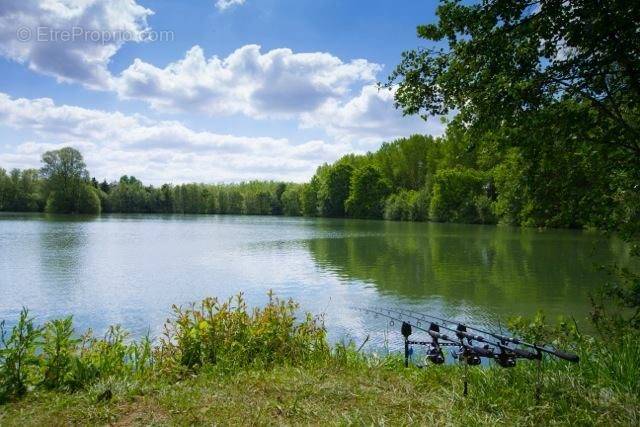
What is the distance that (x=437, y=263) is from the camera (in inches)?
1070

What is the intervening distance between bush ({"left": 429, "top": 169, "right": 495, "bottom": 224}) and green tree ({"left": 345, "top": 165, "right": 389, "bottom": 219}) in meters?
18.6

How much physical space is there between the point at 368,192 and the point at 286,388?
93.5m

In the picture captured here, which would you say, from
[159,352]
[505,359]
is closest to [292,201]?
[159,352]

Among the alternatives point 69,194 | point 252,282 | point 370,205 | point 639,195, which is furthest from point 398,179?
point 639,195

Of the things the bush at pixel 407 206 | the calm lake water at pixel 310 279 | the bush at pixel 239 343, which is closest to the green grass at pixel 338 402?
the bush at pixel 239 343

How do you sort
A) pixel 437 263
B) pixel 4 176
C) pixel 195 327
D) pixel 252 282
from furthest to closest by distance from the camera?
pixel 4 176, pixel 437 263, pixel 252 282, pixel 195 327

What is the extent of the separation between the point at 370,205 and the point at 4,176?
82.8 meters

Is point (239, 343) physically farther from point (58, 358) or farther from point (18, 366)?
point (18, 366)

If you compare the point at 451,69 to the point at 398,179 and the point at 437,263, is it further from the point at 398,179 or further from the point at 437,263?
the point at 398,179

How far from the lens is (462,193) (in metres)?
76.2

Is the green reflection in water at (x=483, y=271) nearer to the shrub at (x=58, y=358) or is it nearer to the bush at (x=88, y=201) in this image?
the shrub at (x=58, y=358)

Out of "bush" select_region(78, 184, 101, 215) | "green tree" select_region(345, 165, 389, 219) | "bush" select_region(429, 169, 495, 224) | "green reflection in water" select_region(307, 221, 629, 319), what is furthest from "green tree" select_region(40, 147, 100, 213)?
"green reflection in water" select_region(307, 221, 629, 319)

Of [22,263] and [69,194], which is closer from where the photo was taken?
[22,263]

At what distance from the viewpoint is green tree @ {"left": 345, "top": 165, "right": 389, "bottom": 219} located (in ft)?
316
